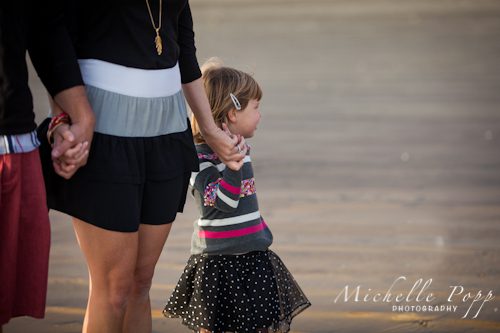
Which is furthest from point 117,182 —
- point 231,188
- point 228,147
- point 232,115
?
point 232,115

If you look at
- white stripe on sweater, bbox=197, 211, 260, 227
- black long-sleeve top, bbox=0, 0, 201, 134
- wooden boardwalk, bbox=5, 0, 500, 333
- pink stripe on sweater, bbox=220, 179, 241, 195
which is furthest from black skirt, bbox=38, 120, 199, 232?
wooden boardwalk, bbox=5, 0, 500, 333

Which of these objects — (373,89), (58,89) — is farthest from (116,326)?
(373,89)

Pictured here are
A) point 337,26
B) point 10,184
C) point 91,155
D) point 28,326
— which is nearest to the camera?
point 10,184

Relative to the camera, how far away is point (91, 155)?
9.86 feet

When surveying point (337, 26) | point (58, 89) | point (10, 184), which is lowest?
point (337, 26)

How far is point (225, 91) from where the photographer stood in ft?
12.4


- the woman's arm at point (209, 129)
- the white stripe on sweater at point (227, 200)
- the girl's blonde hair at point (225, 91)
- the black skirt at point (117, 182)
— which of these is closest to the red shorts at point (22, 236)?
the black skirt at point (117, 182)

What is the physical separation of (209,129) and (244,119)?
1.33 ft

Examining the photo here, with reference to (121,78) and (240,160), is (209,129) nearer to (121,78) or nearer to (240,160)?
(240,160)

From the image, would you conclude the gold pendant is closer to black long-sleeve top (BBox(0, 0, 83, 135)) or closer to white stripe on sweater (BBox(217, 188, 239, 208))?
black long-sleeve top (BBox(0, 0, 83, 135))

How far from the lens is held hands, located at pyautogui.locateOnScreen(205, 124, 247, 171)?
3.40 m

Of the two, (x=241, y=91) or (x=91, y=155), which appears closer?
(x=91, y=155)

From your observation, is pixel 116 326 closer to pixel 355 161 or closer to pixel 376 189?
pixel 376 189

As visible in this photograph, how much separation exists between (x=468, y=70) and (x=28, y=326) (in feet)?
33.4
